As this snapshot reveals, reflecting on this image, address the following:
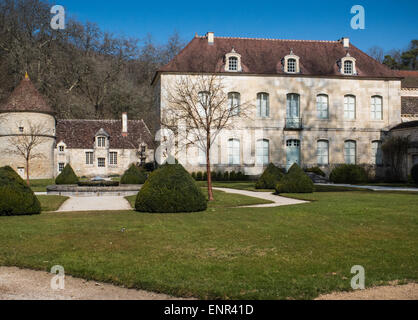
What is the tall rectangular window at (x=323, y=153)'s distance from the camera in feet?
103

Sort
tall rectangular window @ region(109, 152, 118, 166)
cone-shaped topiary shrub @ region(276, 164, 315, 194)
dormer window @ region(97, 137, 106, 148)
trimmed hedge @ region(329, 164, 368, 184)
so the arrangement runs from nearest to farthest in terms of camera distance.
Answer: cone-shaped topiary shrub @ region(276, 164, 315, 194), trimmed hedge @ region(329, 164, 368, 184), dormer window @ region(97, 137, 106, 148), tall rectangular window @ region(109, 152, 118, 166)

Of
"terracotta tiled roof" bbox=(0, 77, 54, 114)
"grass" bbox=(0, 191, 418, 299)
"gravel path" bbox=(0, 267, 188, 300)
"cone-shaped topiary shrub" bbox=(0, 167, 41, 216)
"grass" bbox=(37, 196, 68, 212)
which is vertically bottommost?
"gravel path" bbox=(0, 267, 188, 300)

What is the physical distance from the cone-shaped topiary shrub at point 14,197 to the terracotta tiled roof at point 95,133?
26.4 metres

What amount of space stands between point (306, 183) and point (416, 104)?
22197 mm

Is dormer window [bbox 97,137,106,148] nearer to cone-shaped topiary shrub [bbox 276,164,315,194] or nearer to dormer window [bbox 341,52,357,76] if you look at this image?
dormer window [bbox 341,52,357,76]

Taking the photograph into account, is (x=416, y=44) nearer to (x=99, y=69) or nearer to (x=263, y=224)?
(x=99, y=69)

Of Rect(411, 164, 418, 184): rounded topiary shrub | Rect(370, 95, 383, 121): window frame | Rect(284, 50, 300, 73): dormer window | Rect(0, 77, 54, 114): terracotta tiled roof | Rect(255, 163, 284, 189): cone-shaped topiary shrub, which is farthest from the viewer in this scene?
Rect(0, 77, 54, 114): terracotta tiled roof

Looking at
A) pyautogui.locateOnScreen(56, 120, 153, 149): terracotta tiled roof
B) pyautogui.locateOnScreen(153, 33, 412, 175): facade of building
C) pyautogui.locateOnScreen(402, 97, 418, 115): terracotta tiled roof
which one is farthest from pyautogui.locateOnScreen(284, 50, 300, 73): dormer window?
pyautogui.locateOnScreen(56, 120, 153, 149): terracotta tiled roof

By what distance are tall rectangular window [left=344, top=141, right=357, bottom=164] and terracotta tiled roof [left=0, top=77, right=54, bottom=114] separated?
2400cm

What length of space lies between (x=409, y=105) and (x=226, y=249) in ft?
107

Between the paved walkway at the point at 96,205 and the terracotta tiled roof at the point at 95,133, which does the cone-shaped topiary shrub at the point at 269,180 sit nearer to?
the paved walkway at the point at 96,205

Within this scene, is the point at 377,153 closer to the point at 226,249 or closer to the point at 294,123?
the point at 294,123

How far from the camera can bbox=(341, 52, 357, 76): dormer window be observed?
31188mm

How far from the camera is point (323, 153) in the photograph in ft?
103
